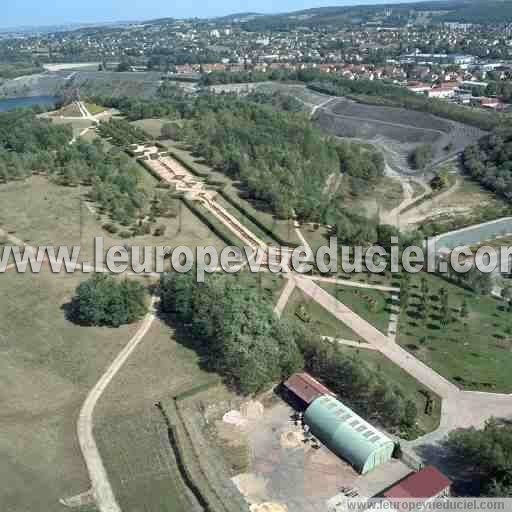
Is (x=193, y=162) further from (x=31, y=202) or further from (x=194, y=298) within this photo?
(x=194, y=298)

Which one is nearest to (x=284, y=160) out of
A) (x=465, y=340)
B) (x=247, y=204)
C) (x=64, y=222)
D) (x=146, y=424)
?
(x=247, y=204)

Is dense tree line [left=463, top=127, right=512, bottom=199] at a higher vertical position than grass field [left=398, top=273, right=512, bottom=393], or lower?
higher

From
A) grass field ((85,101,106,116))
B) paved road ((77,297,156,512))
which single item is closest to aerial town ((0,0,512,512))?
paved road ((77,297,156,512))

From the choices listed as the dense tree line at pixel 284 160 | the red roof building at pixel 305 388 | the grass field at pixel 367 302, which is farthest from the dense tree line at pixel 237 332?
the dense tree line at pixel 284 160

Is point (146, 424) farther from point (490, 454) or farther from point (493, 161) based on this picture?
point (493, 161)

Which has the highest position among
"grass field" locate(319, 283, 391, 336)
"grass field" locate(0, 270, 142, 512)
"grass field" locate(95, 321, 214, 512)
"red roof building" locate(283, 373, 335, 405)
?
"grass field" locate(0, 270, 142, 512)

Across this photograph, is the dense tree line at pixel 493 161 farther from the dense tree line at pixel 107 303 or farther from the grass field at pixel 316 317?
the dense tree line at pixel 107 303

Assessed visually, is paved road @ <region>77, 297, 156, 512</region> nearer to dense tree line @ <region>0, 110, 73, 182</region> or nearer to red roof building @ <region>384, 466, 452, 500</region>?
red roof building @ <region>384, 466, 452, 500</region>
